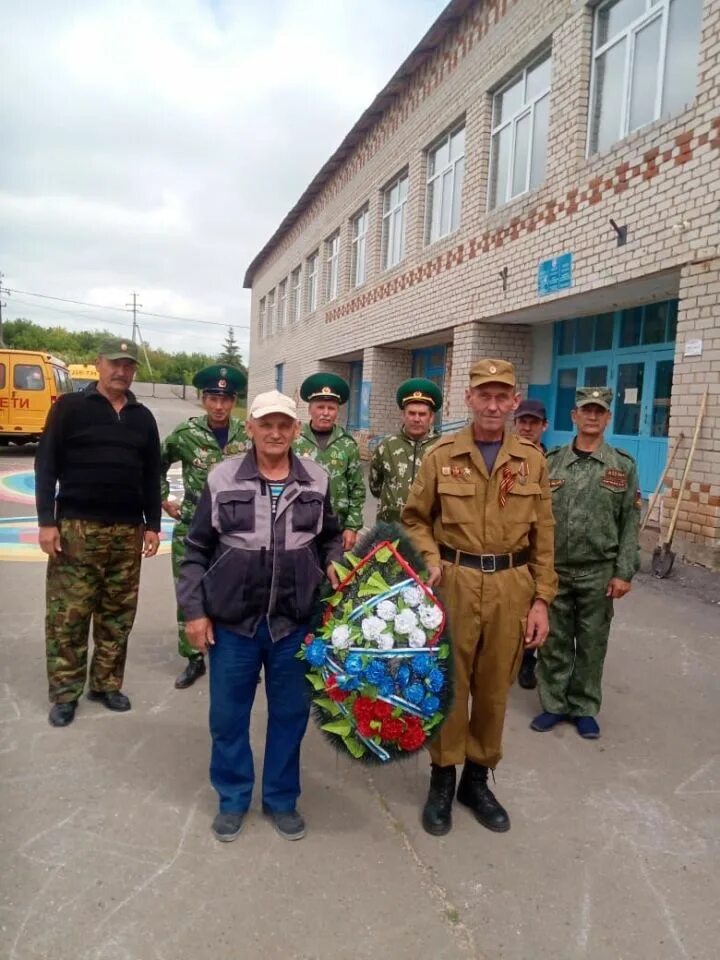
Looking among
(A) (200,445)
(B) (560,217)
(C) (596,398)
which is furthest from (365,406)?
(C) (596,398)

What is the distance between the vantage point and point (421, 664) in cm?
233

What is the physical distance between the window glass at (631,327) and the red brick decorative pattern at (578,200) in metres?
1.58

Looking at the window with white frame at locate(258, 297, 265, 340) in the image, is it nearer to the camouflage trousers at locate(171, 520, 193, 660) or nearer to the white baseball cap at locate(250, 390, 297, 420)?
the camouflage trousers at locate(171, 520, 193, 660)

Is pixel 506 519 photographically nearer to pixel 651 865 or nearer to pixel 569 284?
pixel 651 865

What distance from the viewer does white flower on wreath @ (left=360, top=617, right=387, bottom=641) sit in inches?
90.7

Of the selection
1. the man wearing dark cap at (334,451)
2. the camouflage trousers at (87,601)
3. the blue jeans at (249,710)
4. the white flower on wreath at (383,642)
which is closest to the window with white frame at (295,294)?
the man wearing dark cap at (334,451)

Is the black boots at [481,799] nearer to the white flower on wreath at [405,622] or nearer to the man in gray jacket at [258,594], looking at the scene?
the man in gray jacket at [258,594]

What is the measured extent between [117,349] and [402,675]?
2212 mm

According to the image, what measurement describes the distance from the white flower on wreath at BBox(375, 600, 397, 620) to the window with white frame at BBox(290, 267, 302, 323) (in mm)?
21053

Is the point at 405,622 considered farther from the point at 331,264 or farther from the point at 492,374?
the point at 331,264

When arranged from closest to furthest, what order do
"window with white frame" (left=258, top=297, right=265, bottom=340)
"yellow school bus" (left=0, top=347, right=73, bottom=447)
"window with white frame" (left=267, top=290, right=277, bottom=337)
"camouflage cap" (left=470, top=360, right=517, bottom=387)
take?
"camouflage cap" (left=470, top=360, right=517, bottom=387) < "yellow school bus" (left=0, top=347, right=73, bottom=447) < "window with white frame" (left=267, top=290, right=277, bottom=337) < "window with white frame" (left=258, top=297, right=265, bottom=340)

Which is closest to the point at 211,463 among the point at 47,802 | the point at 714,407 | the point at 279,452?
the point at 279,452

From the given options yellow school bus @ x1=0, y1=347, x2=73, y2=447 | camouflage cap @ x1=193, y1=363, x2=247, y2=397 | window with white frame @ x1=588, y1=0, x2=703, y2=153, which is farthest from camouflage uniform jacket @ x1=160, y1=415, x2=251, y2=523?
yellow school bus @ x1=0, y1=347, x2=73, y2=447

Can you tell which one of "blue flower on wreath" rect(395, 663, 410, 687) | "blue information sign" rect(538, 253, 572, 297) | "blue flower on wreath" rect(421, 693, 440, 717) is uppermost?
"blue information sign" rect(538, 253, 572, 297)
